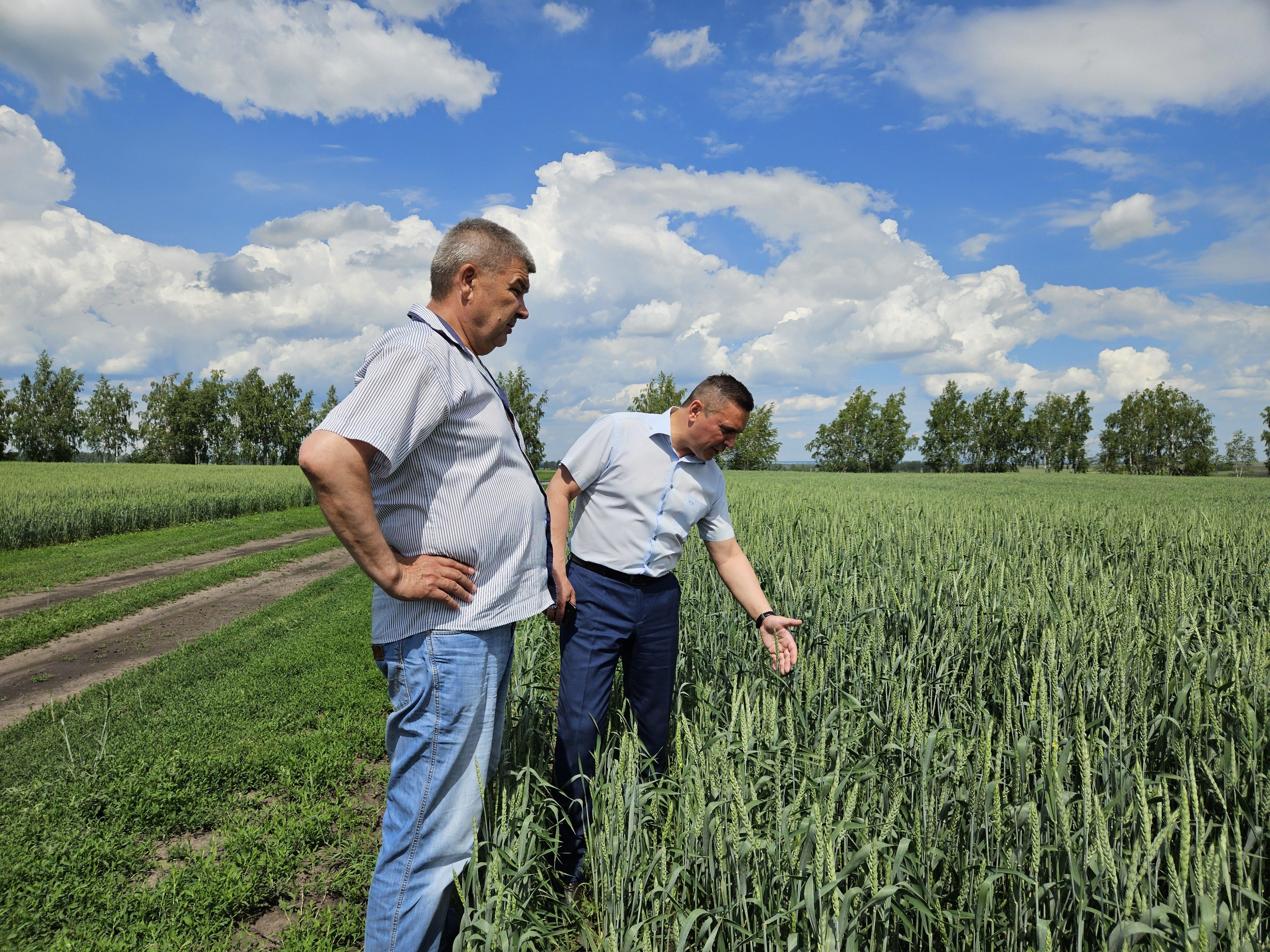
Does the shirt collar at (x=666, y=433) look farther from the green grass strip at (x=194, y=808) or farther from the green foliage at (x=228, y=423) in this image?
the green foliage at (x=228, y=423)

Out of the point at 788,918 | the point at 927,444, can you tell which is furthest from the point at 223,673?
the point at 927,444

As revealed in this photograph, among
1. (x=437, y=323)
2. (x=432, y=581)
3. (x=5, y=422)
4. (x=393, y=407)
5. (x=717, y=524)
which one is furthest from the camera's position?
(x=5, y=422)

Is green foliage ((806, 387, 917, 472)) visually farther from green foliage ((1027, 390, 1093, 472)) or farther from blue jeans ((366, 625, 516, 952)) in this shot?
blue jeans ((366, 625, 516, 952))

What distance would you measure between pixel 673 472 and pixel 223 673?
4956mm

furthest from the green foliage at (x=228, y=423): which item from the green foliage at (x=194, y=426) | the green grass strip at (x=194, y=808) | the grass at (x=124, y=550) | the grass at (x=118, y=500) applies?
the green grass strip at (x=194, y=808)

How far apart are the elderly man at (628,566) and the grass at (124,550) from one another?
33.8 ft

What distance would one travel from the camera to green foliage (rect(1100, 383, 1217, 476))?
7681 cm

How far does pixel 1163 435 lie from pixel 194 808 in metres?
98.5

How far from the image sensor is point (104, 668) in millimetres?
5918

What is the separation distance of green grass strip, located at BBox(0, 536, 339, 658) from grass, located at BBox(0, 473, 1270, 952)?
7.65 feet

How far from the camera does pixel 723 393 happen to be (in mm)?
2506

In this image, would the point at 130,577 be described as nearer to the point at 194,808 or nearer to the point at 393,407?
the point at 194,808

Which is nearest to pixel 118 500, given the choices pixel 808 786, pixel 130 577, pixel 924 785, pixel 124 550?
pixel 124 550

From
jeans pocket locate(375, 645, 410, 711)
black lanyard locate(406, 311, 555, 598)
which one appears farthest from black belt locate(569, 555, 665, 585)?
jeans pocket locate(375, 645, 410, 711)
